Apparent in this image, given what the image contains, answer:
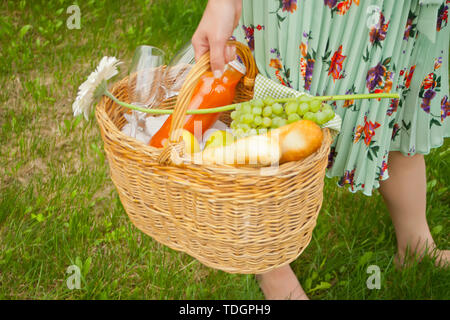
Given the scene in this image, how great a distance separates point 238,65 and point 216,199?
19.1 inches

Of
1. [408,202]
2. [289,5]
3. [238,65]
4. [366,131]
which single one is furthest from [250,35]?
[408,202]

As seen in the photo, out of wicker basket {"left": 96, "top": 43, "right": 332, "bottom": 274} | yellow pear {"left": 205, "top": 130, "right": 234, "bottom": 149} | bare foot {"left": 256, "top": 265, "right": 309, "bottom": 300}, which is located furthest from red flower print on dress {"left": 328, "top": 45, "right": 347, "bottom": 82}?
bare foot {"left": 256, "top": 265, "right": 309, "bottom": 300}

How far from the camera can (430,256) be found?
1534mm

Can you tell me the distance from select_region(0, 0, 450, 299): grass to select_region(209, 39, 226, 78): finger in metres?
0.77

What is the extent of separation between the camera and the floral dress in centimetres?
109

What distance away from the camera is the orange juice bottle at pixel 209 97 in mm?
1211

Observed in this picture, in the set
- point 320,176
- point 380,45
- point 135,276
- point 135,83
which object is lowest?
point 135,276

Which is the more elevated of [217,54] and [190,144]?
[217,54]

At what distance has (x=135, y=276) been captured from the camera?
60.7 inches

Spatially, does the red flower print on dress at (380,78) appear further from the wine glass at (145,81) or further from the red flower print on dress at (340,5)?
the wine glass at (145,81)

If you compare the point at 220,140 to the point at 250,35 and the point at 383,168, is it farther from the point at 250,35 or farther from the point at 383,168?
the point at 383,168
